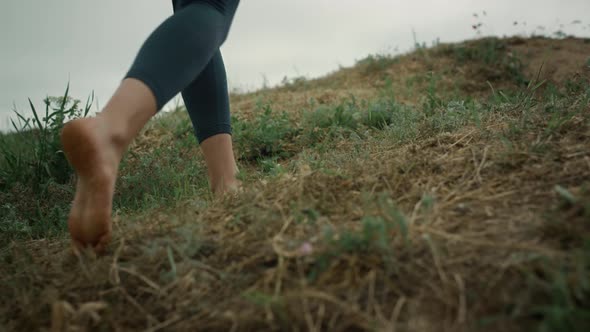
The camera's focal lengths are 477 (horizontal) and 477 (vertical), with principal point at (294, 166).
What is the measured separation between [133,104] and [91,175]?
0.23 metres

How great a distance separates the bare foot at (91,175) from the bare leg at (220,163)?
0.64m

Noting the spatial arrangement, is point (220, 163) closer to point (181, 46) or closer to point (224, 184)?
point (224, 184)

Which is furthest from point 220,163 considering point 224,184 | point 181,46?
point 181,46

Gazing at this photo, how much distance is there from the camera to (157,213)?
5.46 ft

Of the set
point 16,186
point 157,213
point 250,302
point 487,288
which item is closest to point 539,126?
point 487,288

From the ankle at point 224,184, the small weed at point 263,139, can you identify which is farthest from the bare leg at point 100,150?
the small weed at point 263,139

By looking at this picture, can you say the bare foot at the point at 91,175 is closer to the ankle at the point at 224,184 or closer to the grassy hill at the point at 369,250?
the grassy hill at the point at 369,250

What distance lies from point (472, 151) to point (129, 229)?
116 cm

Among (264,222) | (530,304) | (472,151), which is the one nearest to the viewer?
(530,304)

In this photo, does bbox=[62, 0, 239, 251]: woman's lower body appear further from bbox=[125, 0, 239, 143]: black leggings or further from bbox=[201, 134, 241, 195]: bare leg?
bbox=[201, 134, 241, 195]: bare leg

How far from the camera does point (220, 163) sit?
6.68ft

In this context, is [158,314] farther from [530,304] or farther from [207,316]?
[530,304]

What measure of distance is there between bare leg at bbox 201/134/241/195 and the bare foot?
25.2 inches

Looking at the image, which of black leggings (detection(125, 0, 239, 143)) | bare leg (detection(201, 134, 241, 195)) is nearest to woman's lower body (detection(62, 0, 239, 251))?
black leggings (detection(125, 0, 239, 143))
